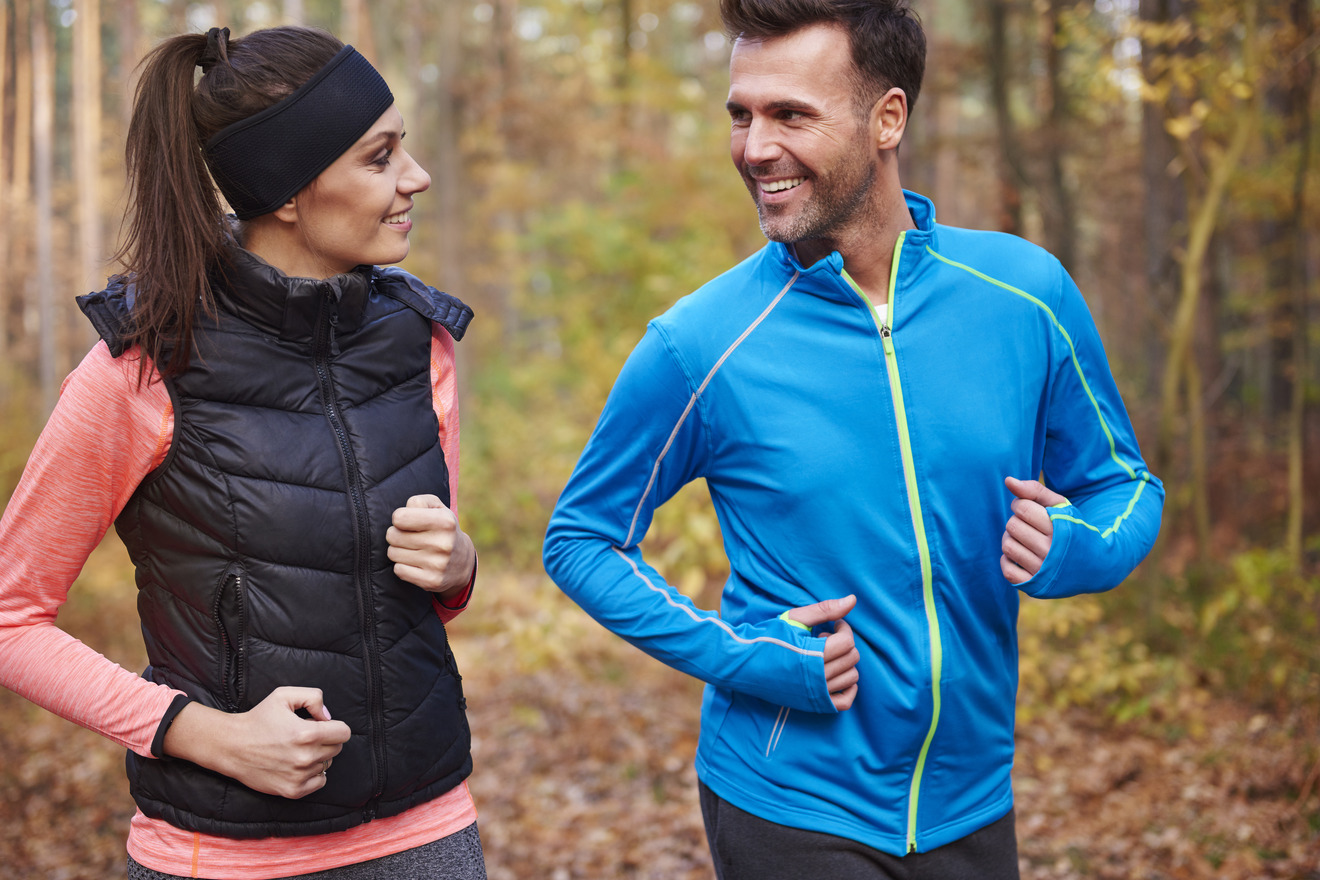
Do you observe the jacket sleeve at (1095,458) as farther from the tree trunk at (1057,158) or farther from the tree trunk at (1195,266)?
the tree trunk at (1057,158)

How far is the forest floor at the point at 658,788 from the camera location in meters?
5.41

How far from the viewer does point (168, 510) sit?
1984 millimetres

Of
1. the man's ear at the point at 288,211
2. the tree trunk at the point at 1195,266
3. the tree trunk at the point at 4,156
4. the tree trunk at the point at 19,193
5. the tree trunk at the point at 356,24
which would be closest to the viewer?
the man's ear at the point at 288,211

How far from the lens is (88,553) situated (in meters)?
1.93

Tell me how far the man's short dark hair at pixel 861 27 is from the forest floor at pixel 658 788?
13.9 feet

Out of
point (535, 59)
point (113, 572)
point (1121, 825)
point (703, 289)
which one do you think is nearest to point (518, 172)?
point (535, 59)

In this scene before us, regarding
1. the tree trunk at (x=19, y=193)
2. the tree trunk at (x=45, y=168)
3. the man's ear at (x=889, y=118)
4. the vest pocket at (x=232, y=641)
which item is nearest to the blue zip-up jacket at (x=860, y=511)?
the man's ear at (x=889, y=118)

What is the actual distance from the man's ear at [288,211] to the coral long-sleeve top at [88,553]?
421 millimetres

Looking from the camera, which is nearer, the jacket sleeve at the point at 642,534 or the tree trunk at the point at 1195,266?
the jacket sleeve at the point at 642,534

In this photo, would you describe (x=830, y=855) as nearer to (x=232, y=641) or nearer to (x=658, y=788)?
(x=232, y=641)

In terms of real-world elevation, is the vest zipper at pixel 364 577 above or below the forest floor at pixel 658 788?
above

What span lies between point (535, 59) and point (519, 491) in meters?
12.4

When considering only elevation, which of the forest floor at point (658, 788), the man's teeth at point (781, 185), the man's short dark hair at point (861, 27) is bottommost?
the forest floor at point (658, 788)

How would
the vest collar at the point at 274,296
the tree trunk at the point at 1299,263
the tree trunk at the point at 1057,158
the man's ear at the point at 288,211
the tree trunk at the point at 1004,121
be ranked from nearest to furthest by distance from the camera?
the vest collar at the point at 274,296
the man's ear at the point at 288,211
the tree trunk at the point at 1299,263
the tree trunk at the point at 1004,121
the tree trunk at the point at 1057,158
